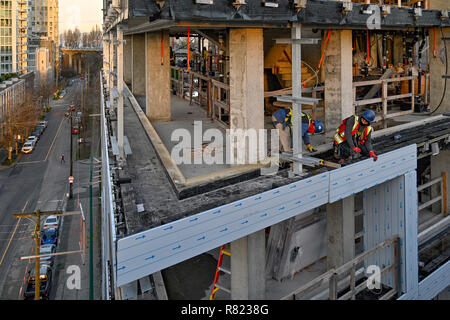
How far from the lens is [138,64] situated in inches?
929

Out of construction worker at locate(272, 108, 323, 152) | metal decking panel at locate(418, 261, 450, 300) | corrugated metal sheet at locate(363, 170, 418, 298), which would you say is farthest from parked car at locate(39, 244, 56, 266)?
metal decking panel at locate(418, 261, 450, 300)

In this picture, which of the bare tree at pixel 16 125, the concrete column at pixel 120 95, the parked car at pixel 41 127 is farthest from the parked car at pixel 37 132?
the concrete column at pixel 120 95

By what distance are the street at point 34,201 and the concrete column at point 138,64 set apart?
10.4 metres

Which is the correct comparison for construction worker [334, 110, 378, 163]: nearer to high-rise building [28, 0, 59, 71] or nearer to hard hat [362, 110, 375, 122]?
hard hat [362, 110, 375, 122]

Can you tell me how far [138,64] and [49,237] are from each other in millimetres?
13090

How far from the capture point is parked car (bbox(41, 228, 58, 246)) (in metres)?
26.1

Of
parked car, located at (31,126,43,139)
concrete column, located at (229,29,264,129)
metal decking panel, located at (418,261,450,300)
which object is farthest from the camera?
parked car, located at (31,126,43,139)

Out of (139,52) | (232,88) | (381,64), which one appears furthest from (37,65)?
(232,88)

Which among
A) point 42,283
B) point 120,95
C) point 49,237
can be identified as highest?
point 120,95

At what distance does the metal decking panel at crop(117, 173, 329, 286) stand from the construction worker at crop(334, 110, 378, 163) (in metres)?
1.41

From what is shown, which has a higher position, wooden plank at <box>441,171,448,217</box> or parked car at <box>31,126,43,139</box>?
parked car at <box>31,126,43,139</box>

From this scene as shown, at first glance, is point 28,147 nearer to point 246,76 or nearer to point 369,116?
point 246,76

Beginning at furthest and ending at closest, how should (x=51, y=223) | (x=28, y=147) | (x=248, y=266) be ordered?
(x=28, y=147) → (x=51, y=223) → (x=248, y=266)

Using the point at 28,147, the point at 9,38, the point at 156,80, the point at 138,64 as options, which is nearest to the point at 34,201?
the point at 138,64
